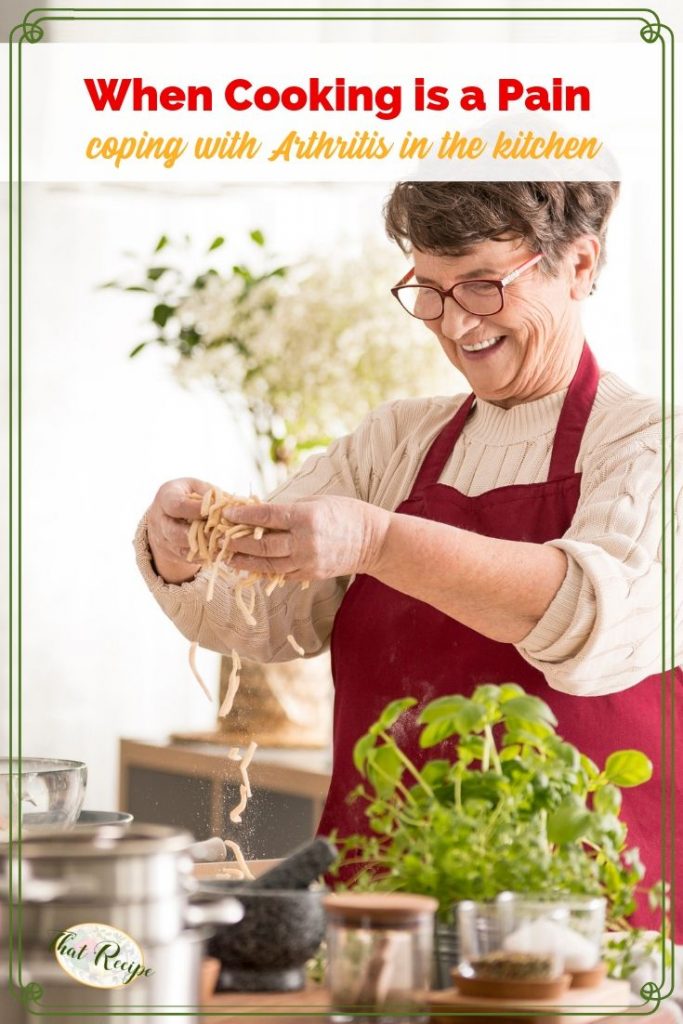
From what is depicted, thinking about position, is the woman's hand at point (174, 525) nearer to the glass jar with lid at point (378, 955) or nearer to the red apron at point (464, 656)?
the red apron at point (464, 656)

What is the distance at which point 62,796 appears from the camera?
0.98 metres

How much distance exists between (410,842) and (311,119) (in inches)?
23.5

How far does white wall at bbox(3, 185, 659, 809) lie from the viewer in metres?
1.12

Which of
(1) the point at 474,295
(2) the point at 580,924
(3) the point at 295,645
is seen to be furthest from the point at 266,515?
(2) the point at 580,924

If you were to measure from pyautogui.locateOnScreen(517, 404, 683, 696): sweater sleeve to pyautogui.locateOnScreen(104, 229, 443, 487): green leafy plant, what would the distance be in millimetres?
195

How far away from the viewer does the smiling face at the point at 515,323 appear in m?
1.06

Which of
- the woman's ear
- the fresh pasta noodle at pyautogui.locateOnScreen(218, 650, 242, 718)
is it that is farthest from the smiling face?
the fresh pasta noodle at pyautogui.locateOnScreen(218, 650, 242, 718)

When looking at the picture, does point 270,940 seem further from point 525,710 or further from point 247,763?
point 247,763

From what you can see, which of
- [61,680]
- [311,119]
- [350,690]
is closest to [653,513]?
[350,690]

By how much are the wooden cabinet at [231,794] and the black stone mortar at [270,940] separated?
288 mm

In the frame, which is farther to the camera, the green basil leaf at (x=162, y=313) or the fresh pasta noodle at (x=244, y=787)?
the green basil leaf at (x=162, y=313)

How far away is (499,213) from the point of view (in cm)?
105

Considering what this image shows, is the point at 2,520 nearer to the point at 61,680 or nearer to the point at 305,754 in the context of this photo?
the point at 61,680

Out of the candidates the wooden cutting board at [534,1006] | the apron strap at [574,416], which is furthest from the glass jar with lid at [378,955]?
the apron strap at [574,416]
